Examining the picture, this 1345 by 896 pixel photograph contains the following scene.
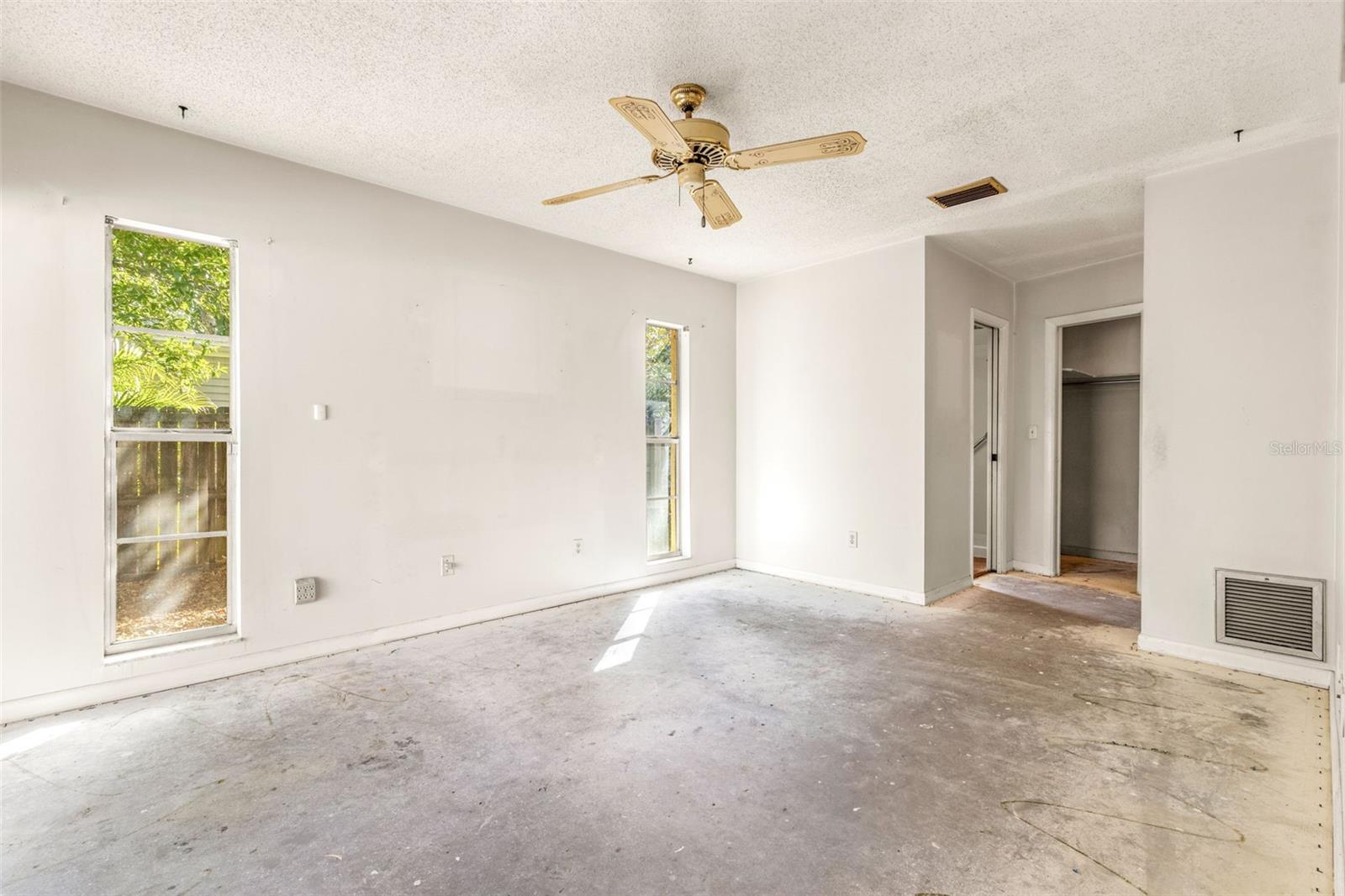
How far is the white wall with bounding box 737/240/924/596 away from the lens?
4.70 m

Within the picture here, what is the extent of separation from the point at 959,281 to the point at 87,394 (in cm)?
571

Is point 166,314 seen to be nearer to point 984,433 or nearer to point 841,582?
point 841,582

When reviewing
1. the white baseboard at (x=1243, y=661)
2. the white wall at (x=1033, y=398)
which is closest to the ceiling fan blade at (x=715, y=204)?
the white baseboard at (x=1243, y=661)

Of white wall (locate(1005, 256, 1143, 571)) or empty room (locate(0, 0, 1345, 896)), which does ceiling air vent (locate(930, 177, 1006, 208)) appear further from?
white wall (locate(1005, 256, 1143, 571))

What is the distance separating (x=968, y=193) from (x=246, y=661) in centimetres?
502

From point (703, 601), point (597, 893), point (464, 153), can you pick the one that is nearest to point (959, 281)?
point (703, 601)

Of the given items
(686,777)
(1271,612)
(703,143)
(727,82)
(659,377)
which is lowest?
(686,777)

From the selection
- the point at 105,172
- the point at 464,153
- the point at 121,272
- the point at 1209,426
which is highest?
the point at 464,153

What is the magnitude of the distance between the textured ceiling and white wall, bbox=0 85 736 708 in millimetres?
321

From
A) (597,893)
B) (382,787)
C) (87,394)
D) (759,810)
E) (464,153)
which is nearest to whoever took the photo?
(597,893)

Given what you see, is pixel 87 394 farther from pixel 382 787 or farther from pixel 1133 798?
pixel 1133 798

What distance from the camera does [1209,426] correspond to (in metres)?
3.37

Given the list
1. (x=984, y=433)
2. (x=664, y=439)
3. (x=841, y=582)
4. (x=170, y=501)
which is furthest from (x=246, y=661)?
(x=984, y=433)

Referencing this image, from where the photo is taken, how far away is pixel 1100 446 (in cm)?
654
